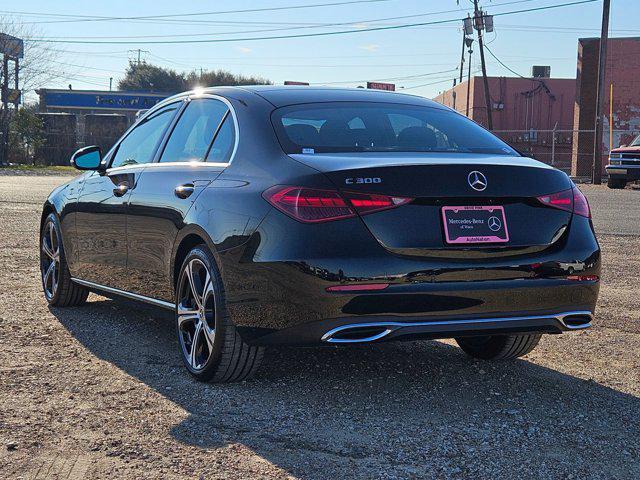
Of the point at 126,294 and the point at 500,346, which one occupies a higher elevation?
the point at 126,294

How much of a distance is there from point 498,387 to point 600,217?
13.6 metres

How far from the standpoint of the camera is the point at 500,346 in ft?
18.4

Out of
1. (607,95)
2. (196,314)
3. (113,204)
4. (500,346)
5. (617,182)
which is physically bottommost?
(617,182)

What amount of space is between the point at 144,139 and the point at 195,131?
0.93 metres

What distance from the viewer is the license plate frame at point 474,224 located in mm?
4453

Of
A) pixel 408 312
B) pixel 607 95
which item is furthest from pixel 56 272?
pixel 607 95

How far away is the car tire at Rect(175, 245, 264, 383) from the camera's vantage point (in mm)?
4820

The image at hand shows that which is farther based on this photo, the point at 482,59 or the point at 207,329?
the point at 482,59

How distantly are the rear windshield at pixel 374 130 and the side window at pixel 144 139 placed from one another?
4.39 ft

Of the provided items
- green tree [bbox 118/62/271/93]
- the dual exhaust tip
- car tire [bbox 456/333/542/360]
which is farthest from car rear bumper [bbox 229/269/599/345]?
green tree [bbox 118/62/271/93]

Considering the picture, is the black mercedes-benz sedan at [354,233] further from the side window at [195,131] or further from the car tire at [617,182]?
the car tire at [617,182]

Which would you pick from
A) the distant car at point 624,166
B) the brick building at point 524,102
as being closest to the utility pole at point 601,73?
the distant car at point 624,166

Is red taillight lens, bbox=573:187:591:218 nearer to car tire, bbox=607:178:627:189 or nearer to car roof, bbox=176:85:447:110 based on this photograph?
car roof, bbox=176:85:447:110

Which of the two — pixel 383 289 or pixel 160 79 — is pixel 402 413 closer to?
pixel 383 289
